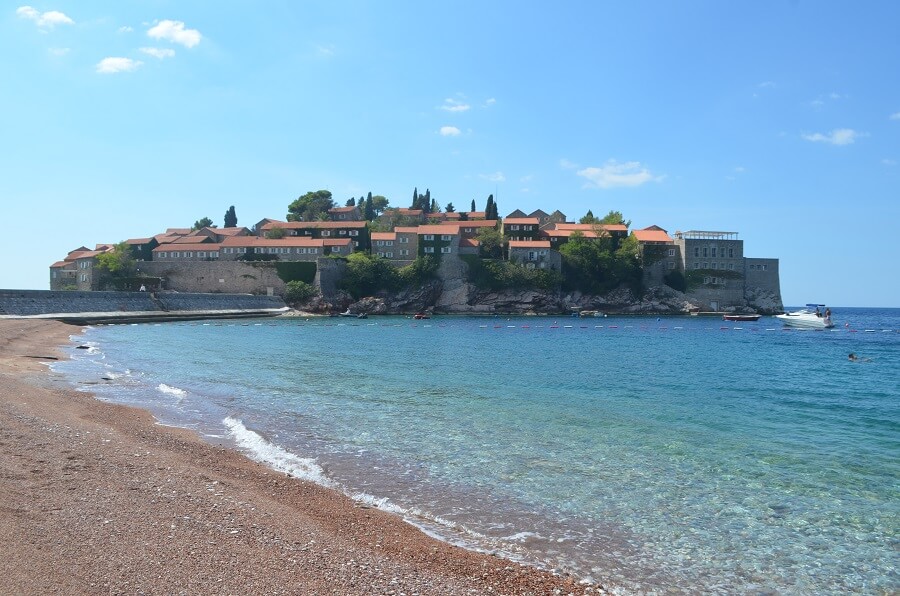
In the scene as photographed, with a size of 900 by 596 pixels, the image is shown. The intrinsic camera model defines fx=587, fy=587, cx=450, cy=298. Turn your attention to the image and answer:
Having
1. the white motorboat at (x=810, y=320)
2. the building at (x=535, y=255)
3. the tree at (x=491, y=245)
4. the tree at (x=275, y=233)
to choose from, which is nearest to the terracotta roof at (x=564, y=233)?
the building at (x=535, y=255)

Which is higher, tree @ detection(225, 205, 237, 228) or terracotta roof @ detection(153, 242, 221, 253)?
tree @ detection(225, 205, 237, 228)

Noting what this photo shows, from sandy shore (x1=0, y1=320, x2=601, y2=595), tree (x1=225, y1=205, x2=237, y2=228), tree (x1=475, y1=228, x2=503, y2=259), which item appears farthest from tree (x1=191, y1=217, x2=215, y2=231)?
sandy shore (x1=0, y1=320, x2=601, y2=595)

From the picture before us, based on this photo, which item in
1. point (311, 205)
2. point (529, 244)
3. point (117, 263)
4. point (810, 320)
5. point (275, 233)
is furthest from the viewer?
point (311, 205)

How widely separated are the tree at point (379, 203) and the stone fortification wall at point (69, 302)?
249ft

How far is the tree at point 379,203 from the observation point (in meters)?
141

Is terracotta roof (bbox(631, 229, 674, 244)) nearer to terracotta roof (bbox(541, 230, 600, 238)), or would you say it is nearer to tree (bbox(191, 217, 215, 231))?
terracotta roof (bbox(541, 230, 600, 238))

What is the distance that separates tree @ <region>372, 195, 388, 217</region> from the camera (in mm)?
140750

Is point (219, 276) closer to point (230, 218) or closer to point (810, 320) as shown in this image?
point (230, 218)

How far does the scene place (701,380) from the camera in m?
24.9

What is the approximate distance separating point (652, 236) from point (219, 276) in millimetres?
69106

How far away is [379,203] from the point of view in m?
142

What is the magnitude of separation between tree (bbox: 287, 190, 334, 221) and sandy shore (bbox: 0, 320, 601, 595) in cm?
10943

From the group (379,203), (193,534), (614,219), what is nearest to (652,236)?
(614,219)

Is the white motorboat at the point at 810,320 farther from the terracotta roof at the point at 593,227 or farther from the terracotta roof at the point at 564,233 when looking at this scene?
the terracotta roof at the point at 564,233
